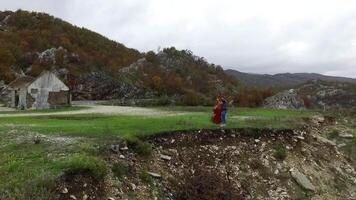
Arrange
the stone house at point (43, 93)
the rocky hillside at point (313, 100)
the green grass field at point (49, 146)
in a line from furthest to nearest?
the rocky hillside at point (313, 100)
the stone house at point (43, 93)
the green grass field at point (49, 146)

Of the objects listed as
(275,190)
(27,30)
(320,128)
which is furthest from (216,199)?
(27,30)

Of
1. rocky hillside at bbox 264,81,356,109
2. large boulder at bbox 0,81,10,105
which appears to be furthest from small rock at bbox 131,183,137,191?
large boulder at bbox 0,81,10,105

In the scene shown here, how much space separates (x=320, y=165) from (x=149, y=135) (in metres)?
7.44

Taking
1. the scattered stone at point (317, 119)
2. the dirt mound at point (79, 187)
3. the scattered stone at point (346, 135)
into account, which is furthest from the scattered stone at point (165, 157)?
the scattered stone at point (317, 119)

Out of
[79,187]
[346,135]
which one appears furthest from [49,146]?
[346,135]

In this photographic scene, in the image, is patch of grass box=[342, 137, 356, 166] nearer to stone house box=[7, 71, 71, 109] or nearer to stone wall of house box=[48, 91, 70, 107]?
stone house box=[7, 71, 71, 109]

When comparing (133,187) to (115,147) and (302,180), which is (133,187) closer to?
(115,147)

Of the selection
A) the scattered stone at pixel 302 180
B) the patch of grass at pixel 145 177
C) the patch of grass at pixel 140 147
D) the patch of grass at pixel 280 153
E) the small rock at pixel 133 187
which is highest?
the patch of grass at pixel 140 147

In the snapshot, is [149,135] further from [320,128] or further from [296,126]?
[320,128]

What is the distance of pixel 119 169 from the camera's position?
49.2 feet

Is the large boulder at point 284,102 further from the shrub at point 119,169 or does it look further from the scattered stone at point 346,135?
the shrub at point 119,169

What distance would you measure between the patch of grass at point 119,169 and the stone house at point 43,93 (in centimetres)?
2985

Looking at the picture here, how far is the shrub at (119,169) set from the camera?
14.9 metres

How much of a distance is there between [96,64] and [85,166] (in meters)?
58.2
